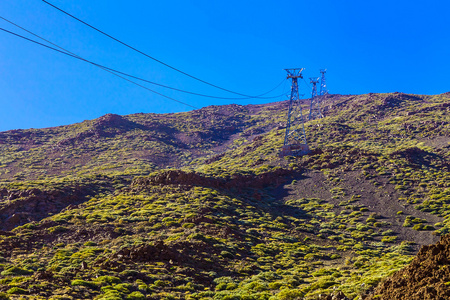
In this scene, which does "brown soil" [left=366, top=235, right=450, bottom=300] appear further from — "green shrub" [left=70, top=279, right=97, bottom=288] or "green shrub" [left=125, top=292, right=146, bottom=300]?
"green shrub" [left=70, top=279, right=97, bottom=288]

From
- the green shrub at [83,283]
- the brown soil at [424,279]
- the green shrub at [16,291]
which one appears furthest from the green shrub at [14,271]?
the brown soil at [424,279]

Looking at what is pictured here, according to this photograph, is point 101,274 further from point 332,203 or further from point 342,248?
point 332,203

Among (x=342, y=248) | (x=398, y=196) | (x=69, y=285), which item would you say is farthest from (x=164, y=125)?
(x=69, y=285)

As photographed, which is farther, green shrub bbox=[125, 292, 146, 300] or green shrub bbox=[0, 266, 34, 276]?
green shrub bbox=[0, 266, 34, 276]

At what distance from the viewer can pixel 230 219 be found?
4359cm

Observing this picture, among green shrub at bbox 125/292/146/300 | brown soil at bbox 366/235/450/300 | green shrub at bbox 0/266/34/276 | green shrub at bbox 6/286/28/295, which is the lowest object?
green shrub at bbox 125/292/146/300

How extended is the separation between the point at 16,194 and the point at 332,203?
43.4 m

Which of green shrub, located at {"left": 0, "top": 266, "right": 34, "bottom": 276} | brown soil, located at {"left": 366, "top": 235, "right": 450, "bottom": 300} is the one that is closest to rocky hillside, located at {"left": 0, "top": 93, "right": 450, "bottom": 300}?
green shrub, located at {"left": 0, "top": 266, "right": 34, "bottom": 276}

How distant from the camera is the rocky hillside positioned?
24.1m

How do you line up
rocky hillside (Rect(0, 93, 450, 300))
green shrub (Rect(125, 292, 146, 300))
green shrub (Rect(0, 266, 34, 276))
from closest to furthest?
1. green shrub (Rect(125, 292, 146, 300))
2. rocky hillside (Rect(0, 93, 450, 300))
3. green shrub (Rect(0, 266, 34, 276))

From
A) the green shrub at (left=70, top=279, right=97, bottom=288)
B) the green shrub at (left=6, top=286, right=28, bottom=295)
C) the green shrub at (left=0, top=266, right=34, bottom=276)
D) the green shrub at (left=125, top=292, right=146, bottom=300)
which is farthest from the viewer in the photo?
the green shrub at (left=0, top=266, right=34, bottom=276)

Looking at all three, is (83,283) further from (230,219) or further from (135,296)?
(230,219)

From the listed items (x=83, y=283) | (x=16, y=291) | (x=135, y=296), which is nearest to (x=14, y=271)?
(x=16, y=291)

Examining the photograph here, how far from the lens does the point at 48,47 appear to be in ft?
74.1
